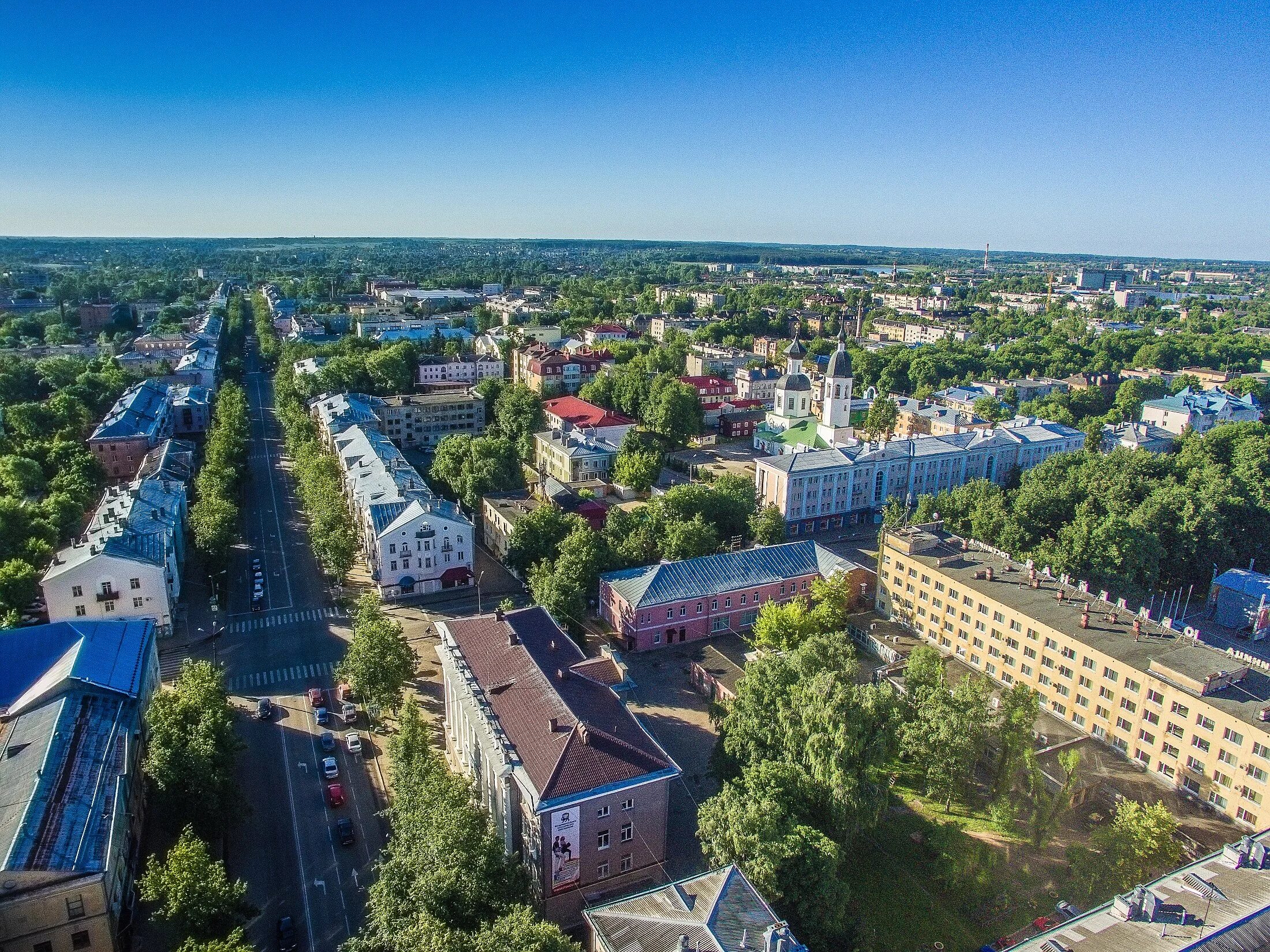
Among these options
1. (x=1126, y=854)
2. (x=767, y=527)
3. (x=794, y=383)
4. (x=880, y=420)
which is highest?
(x=794, y=383)

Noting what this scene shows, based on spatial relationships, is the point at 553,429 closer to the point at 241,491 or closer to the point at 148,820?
the point at 241,491

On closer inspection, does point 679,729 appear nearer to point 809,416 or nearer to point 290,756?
point 290,756

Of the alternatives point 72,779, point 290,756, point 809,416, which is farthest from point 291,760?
point 809,416

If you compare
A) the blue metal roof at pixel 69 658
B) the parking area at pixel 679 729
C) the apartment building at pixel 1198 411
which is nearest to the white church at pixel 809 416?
the parking area at pixel 679 729

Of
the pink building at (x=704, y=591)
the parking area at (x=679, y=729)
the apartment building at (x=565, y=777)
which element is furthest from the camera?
the pink building at (x=704, y=591)

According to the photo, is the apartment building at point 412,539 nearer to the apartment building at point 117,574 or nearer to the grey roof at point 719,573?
the grey roof at point 719,573

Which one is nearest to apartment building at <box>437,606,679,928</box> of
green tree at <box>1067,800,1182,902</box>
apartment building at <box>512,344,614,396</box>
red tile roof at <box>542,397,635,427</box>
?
green tree at <box>1067,800,1182,902</box>

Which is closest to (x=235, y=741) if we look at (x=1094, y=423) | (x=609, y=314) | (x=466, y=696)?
(x=466, y=696)
